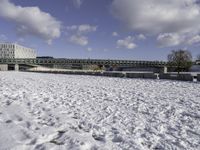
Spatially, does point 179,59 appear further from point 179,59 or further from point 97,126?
point 97,126

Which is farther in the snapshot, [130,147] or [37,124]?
[37,124]

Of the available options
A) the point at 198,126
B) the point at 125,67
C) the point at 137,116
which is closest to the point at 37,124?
the point at 137,116

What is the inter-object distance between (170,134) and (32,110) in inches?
208

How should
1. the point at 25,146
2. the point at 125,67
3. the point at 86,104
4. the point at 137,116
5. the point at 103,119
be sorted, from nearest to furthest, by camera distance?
1. the point at 25,146
2. the point at 103,119
3. the point at 137,116
4. the point at 86,104
5. the point at 125,67

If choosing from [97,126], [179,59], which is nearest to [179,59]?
[179,59]

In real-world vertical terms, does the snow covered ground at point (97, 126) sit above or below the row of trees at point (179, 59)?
below

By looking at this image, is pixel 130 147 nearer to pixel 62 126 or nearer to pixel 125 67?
pixel 62 126

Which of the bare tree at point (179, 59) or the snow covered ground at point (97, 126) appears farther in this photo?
the bare tree at point (179, 59)

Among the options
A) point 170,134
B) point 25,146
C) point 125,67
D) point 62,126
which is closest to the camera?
point 25,146

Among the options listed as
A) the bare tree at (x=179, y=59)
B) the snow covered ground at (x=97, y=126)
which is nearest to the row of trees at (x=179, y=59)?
the bare tree at (x=179, y=59)

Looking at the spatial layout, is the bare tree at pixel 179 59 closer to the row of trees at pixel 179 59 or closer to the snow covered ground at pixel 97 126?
the row of trees at pixel 179 59

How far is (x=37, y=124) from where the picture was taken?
7.10 m

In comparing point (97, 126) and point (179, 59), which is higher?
point (179, 59)

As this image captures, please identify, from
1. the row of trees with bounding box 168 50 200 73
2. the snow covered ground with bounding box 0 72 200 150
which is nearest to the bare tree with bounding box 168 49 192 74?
the row of trees with bounding box 168 50 200 73
